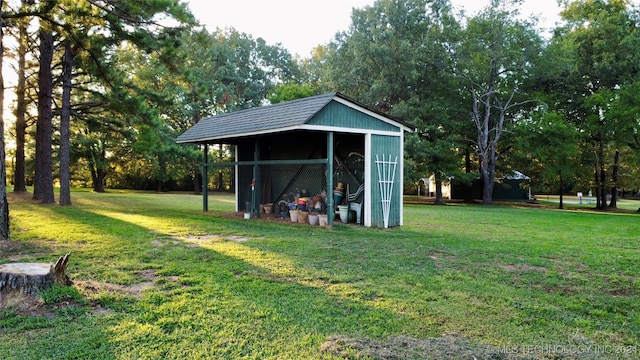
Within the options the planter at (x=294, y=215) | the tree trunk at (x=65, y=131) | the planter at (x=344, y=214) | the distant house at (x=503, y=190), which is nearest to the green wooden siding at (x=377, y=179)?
the planter at (x=344, y=214)

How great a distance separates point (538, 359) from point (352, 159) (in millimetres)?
7494

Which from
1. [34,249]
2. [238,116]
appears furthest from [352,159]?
[34,249]

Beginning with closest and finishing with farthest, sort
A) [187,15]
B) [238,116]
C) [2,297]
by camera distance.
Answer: [2,297] → [187,15] → [238,116]

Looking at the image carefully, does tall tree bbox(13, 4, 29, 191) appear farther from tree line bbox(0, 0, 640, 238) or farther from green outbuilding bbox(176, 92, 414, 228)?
green outbuilding bbox(176, 92, 414, 228)

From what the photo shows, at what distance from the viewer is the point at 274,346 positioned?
264 cm

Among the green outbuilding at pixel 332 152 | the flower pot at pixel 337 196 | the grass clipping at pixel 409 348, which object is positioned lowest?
the grass clipping at pixel 409 348

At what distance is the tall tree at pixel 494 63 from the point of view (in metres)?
19.0

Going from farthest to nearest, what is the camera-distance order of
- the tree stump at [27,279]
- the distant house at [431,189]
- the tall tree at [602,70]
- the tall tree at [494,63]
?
the distant house at [431,189] < the tall tree at [494,63] < the tall tree at [602,70] < the tree stump at [27,279]

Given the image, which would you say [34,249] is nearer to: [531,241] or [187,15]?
[187,15]

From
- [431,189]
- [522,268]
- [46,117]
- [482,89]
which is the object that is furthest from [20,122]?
[431,189]

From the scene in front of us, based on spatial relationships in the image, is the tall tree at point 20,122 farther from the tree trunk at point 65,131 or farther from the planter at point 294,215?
the planter at point 294,215

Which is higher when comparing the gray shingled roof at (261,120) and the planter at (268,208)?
the gray shingled roof at (261,120)

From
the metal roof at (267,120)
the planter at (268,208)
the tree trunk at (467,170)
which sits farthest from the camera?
the tree trunk at (467,170)

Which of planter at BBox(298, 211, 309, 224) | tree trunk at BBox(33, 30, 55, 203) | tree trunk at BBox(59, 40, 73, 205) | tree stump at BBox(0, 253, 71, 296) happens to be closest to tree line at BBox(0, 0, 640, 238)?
tree trunk at BBox(33, 30, 55, 203)
